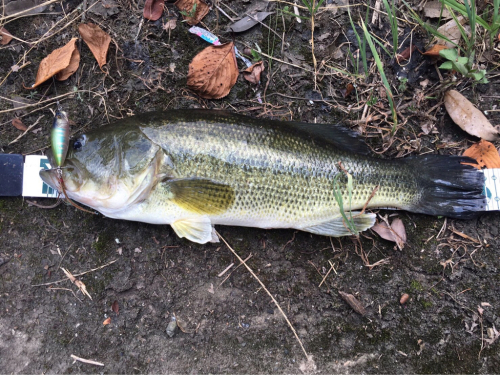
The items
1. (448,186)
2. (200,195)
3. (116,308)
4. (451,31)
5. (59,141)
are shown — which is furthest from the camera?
(451,31)

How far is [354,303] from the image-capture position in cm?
295

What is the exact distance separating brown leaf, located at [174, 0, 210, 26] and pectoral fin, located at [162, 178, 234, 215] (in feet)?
5.61

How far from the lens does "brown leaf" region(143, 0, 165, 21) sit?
10.4 feet

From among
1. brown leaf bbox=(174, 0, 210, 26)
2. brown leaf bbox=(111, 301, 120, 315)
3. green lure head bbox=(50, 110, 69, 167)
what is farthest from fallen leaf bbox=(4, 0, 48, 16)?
brown leaf bbox=(111, 301, 120, 315)

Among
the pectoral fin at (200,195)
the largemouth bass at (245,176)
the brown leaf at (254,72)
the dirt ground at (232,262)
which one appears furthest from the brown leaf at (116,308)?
the brown leaf at (254,72)

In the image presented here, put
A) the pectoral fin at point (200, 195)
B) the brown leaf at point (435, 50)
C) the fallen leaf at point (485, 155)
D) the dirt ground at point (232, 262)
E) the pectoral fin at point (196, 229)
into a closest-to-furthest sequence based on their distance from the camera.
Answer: the pectoral fin at point (200, 195) → the pectoral fin at point (196, 229) → the dirt ground at point (232, 262) → the fallen leaf at point (485, 155) → the brown leaf at point (435, 50)

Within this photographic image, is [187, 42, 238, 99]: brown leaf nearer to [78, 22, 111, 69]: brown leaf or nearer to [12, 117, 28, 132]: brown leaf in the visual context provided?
[78, 22, 111, 69]: brown leaf

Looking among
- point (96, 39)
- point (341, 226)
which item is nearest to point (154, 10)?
point (96, 39)

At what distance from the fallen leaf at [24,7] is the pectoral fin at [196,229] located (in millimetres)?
2575

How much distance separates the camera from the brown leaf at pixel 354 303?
2.95 m

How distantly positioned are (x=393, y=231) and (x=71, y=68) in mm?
3462

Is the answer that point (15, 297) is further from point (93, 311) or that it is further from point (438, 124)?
point (438, 124)

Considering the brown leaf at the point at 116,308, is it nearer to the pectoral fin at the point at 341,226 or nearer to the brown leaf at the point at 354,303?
the pectoral fin at the point at 341,226

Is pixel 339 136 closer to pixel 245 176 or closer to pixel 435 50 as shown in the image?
pixel 245 176
